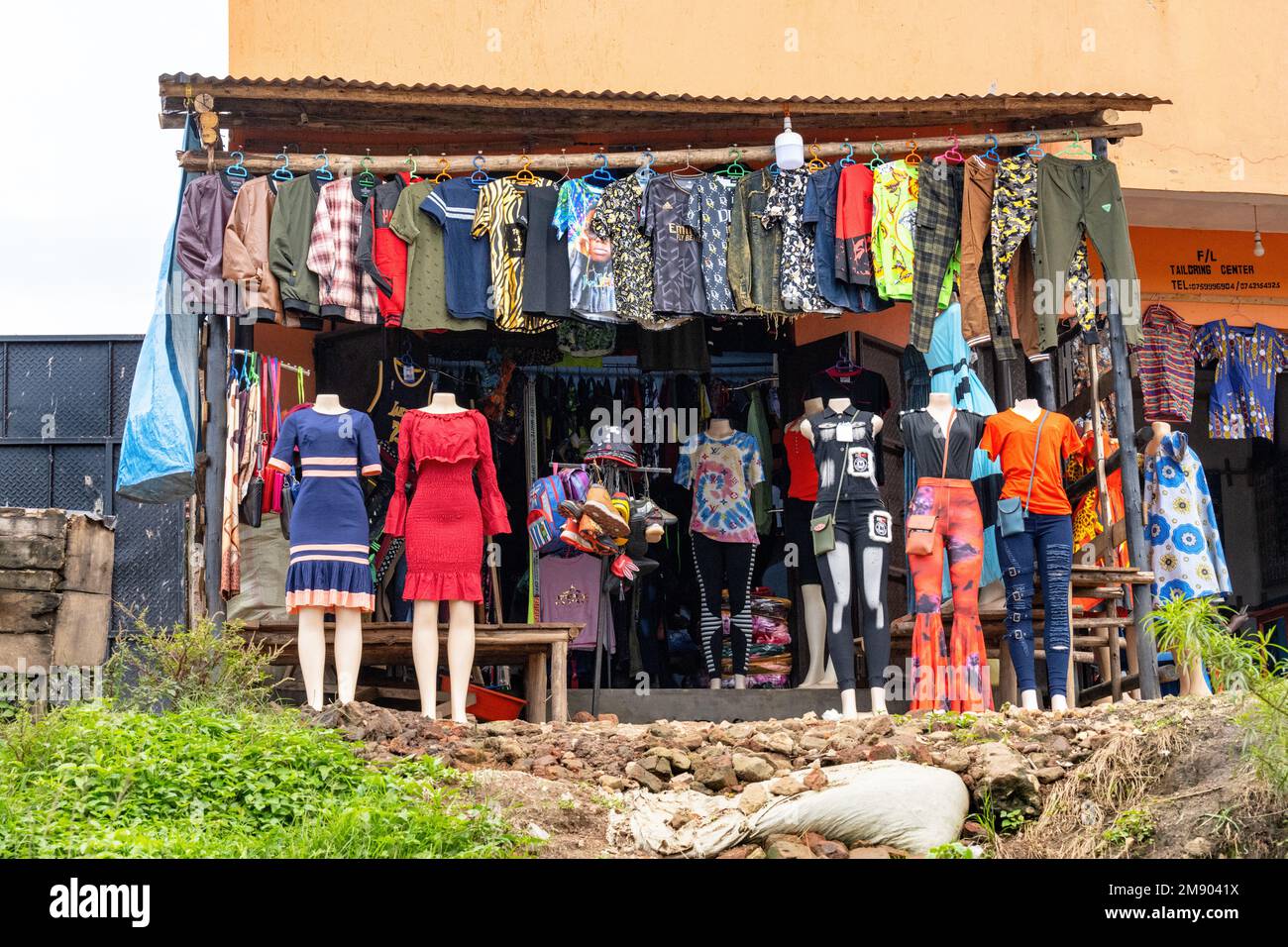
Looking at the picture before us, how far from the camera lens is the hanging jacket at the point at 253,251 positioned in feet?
31.1

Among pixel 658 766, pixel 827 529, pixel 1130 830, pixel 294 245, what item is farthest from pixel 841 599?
pixel 294 245

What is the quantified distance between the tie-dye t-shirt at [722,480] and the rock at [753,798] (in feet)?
12.7

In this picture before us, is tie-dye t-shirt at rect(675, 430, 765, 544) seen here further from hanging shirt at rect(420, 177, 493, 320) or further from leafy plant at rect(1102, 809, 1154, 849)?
leafy plant at rect(1102, 809, 1154, 849)

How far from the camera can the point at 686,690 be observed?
33.3 feet

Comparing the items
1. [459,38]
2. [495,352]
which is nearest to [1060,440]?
[495,352]

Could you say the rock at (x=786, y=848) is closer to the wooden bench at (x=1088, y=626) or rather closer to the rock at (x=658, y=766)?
the rock at (x=658, y=766)

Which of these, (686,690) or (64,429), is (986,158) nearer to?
(686,690)

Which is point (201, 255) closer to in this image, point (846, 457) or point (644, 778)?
point (846, 457)

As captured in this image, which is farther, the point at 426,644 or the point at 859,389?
the point at 859,389

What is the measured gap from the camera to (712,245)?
9945mm

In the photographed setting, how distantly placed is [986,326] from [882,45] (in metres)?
3.81

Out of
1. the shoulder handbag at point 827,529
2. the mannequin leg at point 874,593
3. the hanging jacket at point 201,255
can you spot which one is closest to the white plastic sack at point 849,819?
the mannequin leg at point 874,593

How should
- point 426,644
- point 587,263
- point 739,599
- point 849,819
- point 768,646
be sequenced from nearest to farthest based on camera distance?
point 849,819, point 426,644, point 587,263, point 739,599, point 768,646

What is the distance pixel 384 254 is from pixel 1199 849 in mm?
5864
